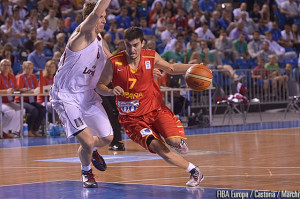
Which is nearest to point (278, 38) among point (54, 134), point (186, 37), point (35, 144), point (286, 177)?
point (186, 37)

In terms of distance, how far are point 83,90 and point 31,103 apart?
804 centimetres

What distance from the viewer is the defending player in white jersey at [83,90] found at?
715 centimetres

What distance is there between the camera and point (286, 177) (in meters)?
7.52

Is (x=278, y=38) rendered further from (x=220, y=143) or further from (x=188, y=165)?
(x=188, y=165)

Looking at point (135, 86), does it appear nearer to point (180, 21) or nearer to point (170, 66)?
point (170, 66)

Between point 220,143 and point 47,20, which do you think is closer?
point 220,143

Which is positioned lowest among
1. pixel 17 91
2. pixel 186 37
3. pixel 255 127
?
pixel 255 127

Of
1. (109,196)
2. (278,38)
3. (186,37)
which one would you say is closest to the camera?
(109,196)

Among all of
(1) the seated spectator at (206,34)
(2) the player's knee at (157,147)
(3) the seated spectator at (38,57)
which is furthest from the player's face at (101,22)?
(1) the seated spectator at (206,34)

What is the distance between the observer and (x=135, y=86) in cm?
743

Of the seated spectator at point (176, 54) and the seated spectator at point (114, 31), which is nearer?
the seated spectator at point (176, 54)

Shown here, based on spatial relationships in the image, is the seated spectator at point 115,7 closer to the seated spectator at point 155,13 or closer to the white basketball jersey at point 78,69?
the seated spectator at point 155,13

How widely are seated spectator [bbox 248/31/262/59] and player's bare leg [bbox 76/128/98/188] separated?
14.8 metres

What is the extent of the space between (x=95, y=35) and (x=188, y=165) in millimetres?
1709
